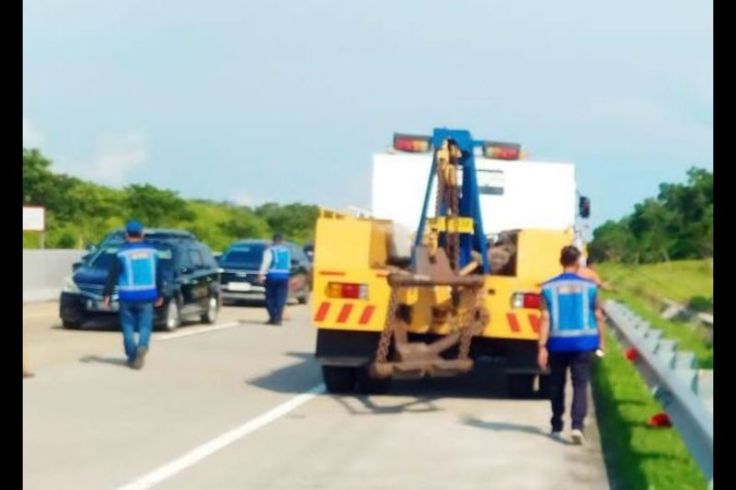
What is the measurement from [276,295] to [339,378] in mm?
11833

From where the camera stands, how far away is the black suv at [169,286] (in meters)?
24.6

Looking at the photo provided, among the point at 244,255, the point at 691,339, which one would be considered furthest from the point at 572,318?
the point at 244,255

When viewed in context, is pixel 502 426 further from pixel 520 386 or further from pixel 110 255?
pixel 110 255

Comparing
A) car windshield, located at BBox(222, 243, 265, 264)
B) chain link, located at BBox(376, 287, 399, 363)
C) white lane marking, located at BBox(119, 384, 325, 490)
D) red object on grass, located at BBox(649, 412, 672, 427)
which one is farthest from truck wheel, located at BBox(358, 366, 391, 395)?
car windshield, located at BBox(222, 243, 265, 264)

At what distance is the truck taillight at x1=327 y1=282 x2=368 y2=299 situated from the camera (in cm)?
1513

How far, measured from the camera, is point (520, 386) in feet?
51.6

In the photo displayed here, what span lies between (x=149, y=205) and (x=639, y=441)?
6345 cm

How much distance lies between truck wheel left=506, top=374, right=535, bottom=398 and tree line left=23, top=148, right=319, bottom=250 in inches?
1492

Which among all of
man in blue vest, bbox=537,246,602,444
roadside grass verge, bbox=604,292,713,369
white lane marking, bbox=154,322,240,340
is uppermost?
man in blue vest, bbox=537,246,602,444

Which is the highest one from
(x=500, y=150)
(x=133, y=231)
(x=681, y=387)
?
(x=500, y=150)

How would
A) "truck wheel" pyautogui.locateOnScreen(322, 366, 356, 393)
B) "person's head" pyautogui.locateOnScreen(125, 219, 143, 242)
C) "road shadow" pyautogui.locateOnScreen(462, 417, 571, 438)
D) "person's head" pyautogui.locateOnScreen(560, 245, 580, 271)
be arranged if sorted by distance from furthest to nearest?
"person's head" pyautogui.locateOnScreen(125, 219, 143, 242) < "truck wheel" pyautogui.locateOnScreen(322, 366, 356, 393) < "road shadow" pyautogui.locateOnScreen(462, 417, 571, 438) < "person's head" pyautogui.locateOnScreen(560, 245, 580, 271)

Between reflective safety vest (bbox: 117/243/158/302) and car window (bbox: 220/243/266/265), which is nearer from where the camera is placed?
reflective safety vest (bbox: 117/243/158/302)

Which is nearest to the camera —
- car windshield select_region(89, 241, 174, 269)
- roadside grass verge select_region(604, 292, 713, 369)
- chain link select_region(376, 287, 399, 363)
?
chain link select_region(376, 287, 399, 363)

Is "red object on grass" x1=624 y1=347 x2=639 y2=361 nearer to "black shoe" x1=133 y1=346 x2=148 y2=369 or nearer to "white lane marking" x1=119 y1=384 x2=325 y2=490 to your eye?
"white lane marking" x1=119 y1=384 x2=325 y2=490
